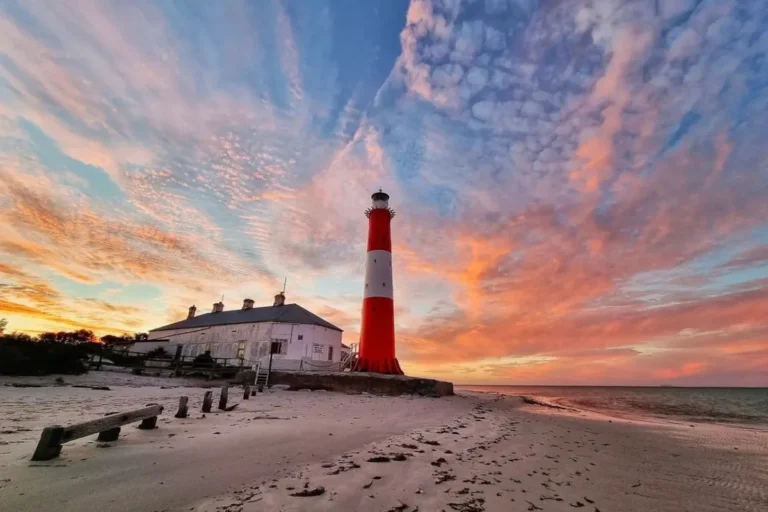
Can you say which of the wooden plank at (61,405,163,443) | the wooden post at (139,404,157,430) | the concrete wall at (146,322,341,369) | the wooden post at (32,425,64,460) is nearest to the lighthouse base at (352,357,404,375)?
the concrete wall at (146,322,341,369)

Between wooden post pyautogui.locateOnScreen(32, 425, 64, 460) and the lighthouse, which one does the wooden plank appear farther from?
the lighthouse

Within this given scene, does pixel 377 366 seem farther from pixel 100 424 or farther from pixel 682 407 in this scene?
pixel 682 407

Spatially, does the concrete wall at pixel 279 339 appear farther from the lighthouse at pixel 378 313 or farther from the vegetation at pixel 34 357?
the vegetation at pixel 34 357

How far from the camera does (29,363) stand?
1584cm

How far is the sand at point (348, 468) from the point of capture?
3961 millimetres

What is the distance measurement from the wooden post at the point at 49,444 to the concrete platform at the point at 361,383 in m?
16.1

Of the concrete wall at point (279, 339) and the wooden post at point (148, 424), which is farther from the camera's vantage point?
the concrete wall at point (279, 339)

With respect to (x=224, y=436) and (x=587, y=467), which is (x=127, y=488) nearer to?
(x=224, y=436)

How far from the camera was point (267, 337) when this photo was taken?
88.2ft

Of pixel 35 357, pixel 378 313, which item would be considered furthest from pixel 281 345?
pixel 35 357

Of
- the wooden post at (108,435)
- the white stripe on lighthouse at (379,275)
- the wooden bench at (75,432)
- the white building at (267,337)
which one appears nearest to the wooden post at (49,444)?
the wooden bench at (75,432)

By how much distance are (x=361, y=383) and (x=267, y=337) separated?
407 inches

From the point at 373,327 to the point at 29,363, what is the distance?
1693 centimetres

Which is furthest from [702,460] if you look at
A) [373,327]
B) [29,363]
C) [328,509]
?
[29,363]
